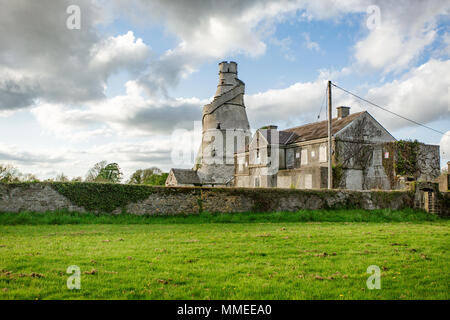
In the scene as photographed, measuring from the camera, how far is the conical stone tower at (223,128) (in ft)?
156

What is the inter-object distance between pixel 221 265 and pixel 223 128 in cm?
4136

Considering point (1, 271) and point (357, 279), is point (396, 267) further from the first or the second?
point (1, 271)

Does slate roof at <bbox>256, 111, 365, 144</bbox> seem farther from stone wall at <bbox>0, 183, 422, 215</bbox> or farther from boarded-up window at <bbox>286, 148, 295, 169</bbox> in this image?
stone wall at <bbox>0, 183, 422, 215</bbox>

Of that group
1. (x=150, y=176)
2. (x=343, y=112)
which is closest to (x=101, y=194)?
(x=343, y=112)

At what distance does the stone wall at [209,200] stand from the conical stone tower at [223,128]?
2582cm

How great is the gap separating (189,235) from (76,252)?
4.28 metres

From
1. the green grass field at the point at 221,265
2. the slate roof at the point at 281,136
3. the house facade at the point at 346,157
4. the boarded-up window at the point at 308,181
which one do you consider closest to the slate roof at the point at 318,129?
the house facade at the point at 346,157

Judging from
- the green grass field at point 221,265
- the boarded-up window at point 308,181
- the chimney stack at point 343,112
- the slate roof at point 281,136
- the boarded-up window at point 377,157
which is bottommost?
the green grass field at point 221,265

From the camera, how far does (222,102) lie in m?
48.2

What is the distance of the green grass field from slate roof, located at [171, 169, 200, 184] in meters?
34.9

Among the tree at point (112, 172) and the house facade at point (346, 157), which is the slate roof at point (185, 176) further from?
the house facade at point (346, 157)

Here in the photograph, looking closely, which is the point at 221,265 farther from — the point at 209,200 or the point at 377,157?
the point at 377,157

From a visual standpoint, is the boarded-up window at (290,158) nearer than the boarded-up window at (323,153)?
No
